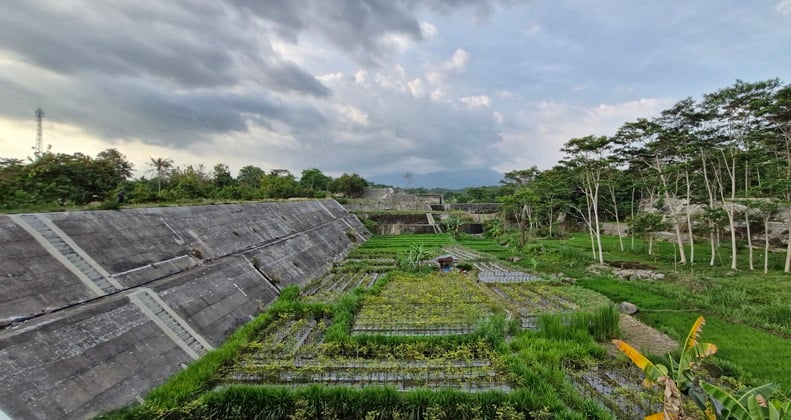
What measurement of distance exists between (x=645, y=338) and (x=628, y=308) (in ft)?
8.24

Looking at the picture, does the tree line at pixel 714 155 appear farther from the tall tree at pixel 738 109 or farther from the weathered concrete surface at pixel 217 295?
the weathered concrete surface at pixel 217 295

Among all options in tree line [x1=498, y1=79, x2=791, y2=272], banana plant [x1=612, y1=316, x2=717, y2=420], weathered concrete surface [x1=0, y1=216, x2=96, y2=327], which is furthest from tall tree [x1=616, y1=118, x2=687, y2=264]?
weathered concrete surface [x1=0, y1=216, x2=96, y2=327]

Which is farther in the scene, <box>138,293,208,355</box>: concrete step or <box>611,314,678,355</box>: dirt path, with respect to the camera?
<box>611,314,678,355</box>: dirt path

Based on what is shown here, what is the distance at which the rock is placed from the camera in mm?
11493

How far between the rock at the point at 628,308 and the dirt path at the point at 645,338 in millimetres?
771

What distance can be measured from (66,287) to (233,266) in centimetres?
534

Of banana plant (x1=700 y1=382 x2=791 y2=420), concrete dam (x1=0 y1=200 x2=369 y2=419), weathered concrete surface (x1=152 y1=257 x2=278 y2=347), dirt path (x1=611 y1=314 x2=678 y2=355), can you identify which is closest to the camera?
banana plant (x1=700 y1=382 x2=791 y2=420)

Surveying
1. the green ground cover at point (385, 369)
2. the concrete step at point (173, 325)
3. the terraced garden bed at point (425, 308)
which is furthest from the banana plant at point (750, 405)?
the concrete step at point (173, 325)

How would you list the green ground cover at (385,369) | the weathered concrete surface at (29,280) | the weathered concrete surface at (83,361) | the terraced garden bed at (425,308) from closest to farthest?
1. the weathered concrete surface at (83,361)
2. the green ground cover at (385,369)
3. the weathered concrete surface at (29,280)
4. the terraced garden bed at (425,308)

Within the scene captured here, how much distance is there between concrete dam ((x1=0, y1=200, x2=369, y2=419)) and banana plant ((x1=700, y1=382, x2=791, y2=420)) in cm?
885

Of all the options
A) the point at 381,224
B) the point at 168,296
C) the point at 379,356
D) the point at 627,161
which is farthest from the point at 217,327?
the point at 381,224

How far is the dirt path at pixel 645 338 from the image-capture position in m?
8.60

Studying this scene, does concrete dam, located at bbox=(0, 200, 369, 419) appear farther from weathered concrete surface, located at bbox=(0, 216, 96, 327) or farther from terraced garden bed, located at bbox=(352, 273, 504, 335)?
terraced garden bed, located at bbox=(352, 273, 504, 335)

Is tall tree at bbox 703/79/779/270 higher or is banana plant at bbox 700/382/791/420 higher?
tall tree at bbox 703/79/779/270
